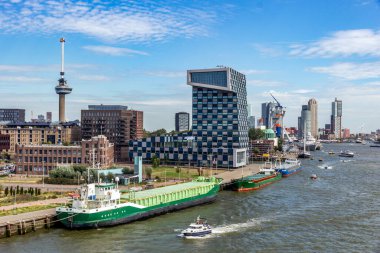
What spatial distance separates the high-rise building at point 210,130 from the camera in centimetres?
16375

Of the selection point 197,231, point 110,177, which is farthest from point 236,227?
point 110,177

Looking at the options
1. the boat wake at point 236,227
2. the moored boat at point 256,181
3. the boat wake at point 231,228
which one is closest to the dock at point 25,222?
the boat wake at point 231,228

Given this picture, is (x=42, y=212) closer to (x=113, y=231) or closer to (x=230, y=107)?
(x=113, y=231)

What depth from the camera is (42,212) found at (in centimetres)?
6912

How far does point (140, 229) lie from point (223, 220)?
1481cm

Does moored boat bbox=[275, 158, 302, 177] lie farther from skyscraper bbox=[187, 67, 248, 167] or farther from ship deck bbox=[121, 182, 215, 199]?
ship deck bbox=[121, 182, 215, 199]

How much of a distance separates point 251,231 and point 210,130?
104963 mm

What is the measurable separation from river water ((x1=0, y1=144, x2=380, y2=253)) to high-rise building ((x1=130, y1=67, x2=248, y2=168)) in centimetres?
6698

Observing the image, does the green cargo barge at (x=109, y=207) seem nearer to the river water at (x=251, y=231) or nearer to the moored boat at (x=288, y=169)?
the river water at (x=251, y=231)

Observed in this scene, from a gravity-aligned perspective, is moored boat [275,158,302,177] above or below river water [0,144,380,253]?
above

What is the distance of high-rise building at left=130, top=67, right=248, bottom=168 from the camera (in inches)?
6447

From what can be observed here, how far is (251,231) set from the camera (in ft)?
214

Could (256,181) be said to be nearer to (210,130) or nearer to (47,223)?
(210,130)

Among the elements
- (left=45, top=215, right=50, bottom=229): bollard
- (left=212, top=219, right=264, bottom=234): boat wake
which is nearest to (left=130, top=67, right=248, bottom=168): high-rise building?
(left=212, top=219, right=264, bottom=234): boat wake
